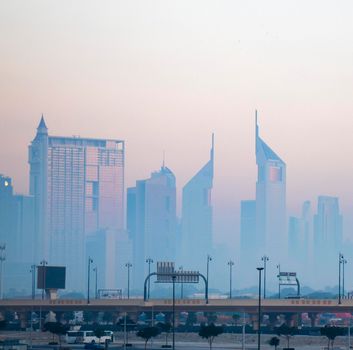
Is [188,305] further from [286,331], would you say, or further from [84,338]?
[84,338]

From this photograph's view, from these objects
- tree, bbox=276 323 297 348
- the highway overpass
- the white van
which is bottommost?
the white van

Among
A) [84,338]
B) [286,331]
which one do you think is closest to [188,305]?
[286,331]

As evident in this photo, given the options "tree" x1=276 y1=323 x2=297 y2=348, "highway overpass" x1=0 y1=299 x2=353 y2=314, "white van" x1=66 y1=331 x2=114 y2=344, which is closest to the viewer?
"white van" x1=66 y1=331 x2=114 y2=344

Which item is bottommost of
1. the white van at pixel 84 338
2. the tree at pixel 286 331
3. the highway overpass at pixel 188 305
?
the white van at pixel 84 338

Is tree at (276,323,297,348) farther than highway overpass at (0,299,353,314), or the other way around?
highway overpass at (0,299,353,314)

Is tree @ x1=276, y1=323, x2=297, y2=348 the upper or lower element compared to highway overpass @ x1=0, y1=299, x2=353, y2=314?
lower

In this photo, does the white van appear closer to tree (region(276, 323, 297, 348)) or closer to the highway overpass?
tree (region(276, 323, 297, 348))

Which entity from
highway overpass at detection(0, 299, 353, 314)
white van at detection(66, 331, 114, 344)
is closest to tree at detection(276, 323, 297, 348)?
white van at detection(66, 331, 114, 344)

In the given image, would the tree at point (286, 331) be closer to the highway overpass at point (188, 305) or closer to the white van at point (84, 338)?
the white van at point (84, 338)

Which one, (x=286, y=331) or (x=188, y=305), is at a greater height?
(x=188, y=305)

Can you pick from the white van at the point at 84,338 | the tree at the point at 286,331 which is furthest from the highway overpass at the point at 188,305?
the white van at the point at 84,338

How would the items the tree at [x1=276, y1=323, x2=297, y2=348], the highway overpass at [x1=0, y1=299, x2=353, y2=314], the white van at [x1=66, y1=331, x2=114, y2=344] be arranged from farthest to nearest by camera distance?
1. the highway overpass at [x1=0, y1=299, x2=353, y2=314]
2. the tree at [x1=276, y1=323, x2=297, y2=348]
3. the white van at [x1=66, y1=331, x2=114, y2=344]

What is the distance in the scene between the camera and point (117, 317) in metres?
181

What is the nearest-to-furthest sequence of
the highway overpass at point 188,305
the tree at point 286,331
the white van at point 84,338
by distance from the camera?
the white van at point 84,338 < the tree at point 286,331 < the highway overpass at point 188,305
